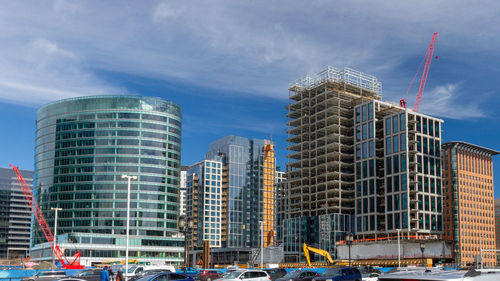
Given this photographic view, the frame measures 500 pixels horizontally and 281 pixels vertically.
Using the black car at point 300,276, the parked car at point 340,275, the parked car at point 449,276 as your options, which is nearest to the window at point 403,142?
the black car at point 300,276

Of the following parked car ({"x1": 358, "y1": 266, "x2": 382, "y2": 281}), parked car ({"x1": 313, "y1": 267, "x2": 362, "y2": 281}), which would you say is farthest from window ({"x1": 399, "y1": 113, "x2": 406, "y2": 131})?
parked car ({"x1": 313, "y1": 267, "x2": 362, "y2": 281})

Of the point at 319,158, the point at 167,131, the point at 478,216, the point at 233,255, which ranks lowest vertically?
the point at 233,255

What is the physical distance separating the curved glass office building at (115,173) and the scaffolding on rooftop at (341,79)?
46229 mm

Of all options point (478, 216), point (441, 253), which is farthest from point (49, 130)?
point (478, 216)

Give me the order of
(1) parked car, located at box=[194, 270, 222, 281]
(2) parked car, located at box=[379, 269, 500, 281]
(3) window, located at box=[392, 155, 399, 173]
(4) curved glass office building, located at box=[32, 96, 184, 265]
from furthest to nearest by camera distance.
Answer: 1. (4) curved glass office building, located at box=[32, 96, 184, 265]
2. (3) window, located at box=[392, 155, 399, 173]
3. (1) parked car, located at box=[194, 270, 222, 281]
4. (2) parked car, located at box=[379, 269, 500, 281]

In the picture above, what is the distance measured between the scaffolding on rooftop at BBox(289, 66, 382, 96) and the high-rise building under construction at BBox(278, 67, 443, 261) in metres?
0.30

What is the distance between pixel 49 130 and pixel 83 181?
24.6m

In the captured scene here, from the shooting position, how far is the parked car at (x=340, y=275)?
36656mm

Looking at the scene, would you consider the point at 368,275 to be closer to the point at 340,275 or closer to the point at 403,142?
the point at 340,275

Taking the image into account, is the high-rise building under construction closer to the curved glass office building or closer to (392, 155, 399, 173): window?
(392, 155, 399, 173): window

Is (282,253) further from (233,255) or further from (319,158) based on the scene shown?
(233,255)

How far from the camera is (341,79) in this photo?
526ft

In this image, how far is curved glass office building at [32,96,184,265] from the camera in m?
171

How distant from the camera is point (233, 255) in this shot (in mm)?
199875
